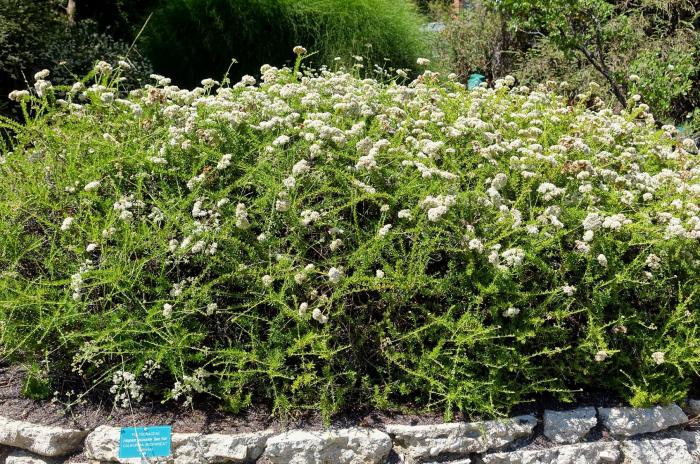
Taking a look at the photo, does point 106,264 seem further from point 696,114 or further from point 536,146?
point 696,114

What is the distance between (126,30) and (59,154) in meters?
8.57

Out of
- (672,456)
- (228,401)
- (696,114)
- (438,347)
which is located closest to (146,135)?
(228,401)

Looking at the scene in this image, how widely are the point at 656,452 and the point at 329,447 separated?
1376mm

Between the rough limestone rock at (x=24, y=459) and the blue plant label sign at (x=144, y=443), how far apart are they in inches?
13.0

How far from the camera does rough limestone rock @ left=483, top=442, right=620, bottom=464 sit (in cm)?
272

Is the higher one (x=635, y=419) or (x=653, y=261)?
(x=653, y=261)

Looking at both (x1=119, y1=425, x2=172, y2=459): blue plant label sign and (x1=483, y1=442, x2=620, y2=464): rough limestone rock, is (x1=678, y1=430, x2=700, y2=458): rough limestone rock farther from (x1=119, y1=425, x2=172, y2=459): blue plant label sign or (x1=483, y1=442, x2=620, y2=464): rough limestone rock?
(x1=119, y1=425, x2=172, y2=459): blue plant label sign

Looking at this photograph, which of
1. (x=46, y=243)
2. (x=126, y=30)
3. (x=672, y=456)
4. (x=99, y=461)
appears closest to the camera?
(x=99, y=461)

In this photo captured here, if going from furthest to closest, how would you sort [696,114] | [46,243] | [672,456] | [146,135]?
[696,114] → [146,135] → [46,243] → [672,456]

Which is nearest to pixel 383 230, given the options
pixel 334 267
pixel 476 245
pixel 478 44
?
pixel 334 267

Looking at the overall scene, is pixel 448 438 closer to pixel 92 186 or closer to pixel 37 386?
pixel 37 386

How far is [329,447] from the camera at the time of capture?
2.62 metres

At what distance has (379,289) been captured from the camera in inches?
109

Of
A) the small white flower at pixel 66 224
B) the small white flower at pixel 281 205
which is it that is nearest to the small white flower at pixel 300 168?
the small white flower at pixel 281 205
